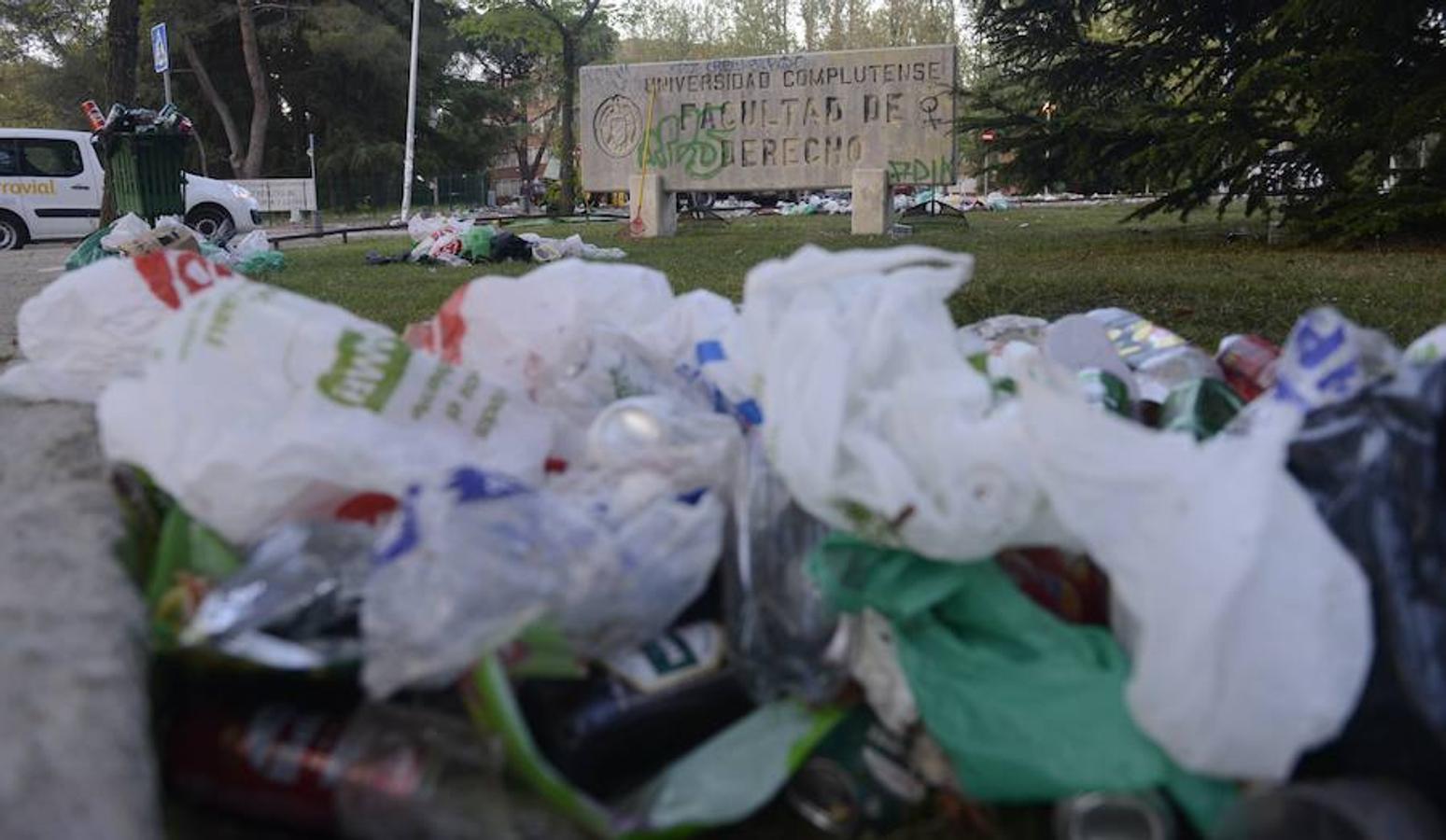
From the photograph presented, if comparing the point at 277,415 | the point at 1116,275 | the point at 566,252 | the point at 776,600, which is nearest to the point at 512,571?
the point at 776,600

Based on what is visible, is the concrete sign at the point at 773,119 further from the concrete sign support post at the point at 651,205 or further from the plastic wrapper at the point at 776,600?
the plastic wrapper at the point at 776,600

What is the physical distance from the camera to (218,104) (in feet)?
106

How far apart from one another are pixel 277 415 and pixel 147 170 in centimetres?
884

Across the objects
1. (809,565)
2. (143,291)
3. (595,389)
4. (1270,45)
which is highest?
(1270,45)

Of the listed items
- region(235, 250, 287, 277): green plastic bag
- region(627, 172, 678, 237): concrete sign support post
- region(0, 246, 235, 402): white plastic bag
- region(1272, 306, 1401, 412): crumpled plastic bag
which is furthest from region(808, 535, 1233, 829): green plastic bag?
region(627, 172, 678, 237): concrete sign support post

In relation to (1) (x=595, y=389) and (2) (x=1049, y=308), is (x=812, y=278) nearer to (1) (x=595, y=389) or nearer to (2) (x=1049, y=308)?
(1) (x=595, y=389)

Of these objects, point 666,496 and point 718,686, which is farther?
point 666,496

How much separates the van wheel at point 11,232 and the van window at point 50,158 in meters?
0.57

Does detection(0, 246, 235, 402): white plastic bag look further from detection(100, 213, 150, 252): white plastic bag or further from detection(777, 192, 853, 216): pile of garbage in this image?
detection(777, 192, 853, 216): pile of garbage

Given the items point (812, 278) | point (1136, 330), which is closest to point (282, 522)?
point (812, 278)

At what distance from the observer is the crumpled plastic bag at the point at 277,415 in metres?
1.60

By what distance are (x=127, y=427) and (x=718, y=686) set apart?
0.84 meters

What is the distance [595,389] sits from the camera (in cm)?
213

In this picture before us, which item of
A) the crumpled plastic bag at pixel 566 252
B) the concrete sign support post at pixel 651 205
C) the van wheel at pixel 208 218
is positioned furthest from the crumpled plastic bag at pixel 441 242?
Answer: the van wheel at pixel 208 218
